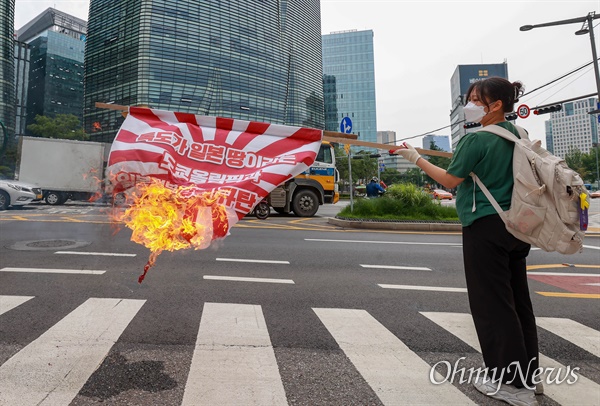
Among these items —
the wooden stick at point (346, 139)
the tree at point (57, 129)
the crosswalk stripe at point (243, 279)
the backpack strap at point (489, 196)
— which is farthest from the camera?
the tree at point (57, 129)

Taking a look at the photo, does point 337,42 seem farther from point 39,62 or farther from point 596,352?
point 596,352

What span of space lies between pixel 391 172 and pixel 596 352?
90325 millimetres

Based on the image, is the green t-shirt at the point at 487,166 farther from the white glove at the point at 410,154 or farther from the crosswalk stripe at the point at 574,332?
the crosswalk stripe at the point at 574,332

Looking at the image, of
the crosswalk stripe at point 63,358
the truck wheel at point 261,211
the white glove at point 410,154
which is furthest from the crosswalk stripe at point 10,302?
the truck wheel at point 261,211

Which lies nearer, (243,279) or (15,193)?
(243,279)

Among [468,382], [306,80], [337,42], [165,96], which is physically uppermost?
[337,42]

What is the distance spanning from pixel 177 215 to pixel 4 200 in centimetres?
1674

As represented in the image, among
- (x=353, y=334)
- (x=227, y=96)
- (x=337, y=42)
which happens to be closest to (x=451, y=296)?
(x=353, y=334)

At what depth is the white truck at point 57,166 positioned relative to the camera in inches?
590

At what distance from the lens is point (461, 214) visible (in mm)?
2250

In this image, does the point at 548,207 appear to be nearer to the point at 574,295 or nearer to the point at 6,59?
the point at 574,295

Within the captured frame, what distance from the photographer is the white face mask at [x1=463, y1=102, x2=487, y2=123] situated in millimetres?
2262

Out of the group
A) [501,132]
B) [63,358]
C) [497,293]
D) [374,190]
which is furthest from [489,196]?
[374,190]

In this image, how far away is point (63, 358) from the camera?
8.33 ft
